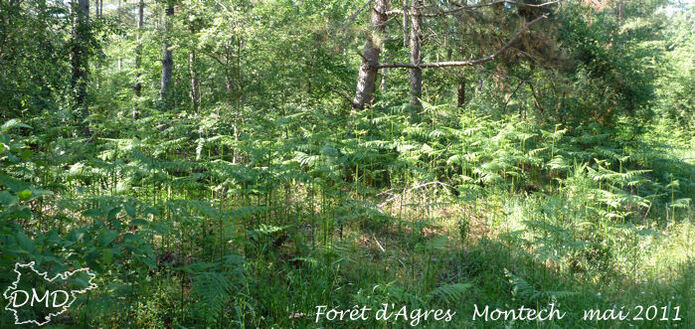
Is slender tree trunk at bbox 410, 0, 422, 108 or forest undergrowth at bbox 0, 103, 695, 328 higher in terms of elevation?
slender tree trunk at bbox 410, 0, 422, 108

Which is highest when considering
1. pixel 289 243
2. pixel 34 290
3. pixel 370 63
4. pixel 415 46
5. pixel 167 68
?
pixel 415 46

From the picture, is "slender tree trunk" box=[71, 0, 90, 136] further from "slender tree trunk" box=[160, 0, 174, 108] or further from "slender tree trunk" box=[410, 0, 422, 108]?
"slender tree trunk" box=[410, 0, 422, 108]

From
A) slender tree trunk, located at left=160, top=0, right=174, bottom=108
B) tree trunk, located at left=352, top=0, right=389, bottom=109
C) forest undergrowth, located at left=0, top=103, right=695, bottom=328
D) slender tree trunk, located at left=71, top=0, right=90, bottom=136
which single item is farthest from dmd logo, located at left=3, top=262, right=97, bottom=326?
slender tree trunk, located at left=160, top=0, right=174, bottom=108

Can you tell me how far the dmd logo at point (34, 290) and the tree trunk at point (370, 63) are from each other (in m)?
7.09

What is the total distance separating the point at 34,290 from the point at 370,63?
Result: 774cm

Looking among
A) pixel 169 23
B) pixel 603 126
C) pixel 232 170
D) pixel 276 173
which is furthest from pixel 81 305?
pixel 603 126

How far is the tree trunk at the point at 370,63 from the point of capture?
8914 millimetres

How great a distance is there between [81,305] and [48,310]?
1.55ft

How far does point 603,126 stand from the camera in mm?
10523

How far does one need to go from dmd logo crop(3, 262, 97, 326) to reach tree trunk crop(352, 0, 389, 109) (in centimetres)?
709

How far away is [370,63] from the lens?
366 inches

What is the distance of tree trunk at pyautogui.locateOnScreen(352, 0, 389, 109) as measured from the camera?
29.2 feet

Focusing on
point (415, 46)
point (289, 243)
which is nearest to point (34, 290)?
point (289, 243)

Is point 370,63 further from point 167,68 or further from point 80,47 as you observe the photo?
point 167,68
